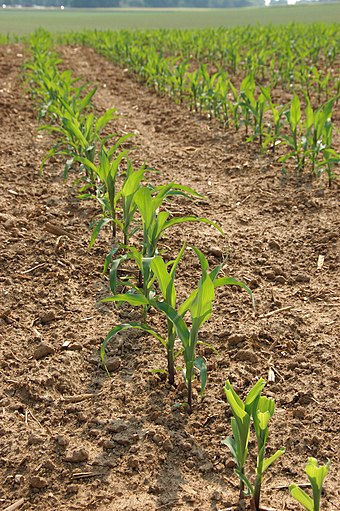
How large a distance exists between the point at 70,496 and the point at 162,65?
5.97m

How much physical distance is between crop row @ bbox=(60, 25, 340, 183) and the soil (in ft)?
1.10

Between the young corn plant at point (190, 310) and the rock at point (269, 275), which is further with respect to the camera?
the rock at point (269, 275)

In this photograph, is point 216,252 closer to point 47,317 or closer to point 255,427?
point 47,317

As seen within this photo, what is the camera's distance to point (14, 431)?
175 centimetres

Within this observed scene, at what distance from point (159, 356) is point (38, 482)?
68 cm

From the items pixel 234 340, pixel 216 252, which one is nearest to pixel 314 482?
pixel 234 340

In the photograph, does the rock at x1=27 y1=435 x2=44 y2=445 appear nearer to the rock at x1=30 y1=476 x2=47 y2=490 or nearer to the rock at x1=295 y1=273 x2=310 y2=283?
the rock at x1=30 y1=476 x2=47 y2=490

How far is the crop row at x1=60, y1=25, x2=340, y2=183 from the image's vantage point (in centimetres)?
375

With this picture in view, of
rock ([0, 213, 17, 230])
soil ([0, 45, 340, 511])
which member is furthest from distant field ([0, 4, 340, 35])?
soil ([0, 45, 340, 511])

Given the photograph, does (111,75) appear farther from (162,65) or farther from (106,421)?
(106,421)

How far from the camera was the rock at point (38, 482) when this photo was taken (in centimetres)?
156

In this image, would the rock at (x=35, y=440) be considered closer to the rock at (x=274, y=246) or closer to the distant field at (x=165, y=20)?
the rock at (x=274, y=246)

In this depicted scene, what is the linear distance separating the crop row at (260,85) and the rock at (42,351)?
2.08 meters

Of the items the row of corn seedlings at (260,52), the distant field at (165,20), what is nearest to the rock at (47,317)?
the row of corn seedlings at (260,52)
